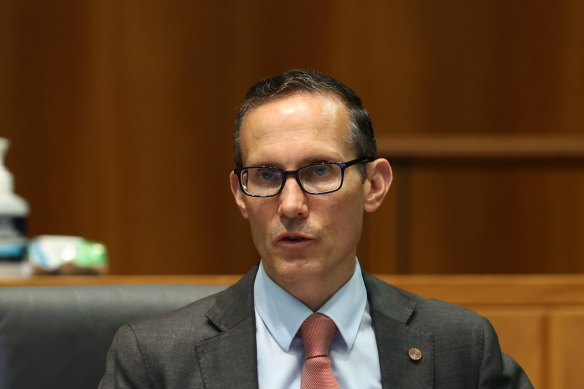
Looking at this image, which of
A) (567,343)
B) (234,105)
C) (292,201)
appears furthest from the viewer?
(234,105)

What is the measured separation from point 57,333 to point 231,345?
0.94ft

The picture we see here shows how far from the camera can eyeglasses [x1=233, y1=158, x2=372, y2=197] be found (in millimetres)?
1331

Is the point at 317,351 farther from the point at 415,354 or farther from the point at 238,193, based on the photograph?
the point at 238,193

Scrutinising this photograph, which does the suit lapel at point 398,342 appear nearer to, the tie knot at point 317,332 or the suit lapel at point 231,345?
the tie knot at point 317,332

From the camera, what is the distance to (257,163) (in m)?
1.34

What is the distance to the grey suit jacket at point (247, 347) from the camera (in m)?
1.35

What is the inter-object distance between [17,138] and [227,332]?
2211 millimetres

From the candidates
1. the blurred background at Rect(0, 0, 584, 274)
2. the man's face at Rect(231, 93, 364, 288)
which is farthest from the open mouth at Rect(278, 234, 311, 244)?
the blurred background at Rect(0, 0, 584, 274)

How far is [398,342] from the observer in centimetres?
140

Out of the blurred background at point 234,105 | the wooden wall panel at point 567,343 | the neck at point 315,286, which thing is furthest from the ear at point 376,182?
the blurred background at point 234,105

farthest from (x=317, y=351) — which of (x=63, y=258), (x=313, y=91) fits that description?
(x=63, y=258)

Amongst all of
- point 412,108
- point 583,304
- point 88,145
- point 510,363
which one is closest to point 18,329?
point 510,363

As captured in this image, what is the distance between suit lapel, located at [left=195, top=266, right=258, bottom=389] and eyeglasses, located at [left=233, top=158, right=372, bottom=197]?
7.6 inches

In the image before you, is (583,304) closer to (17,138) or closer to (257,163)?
(257,163)
